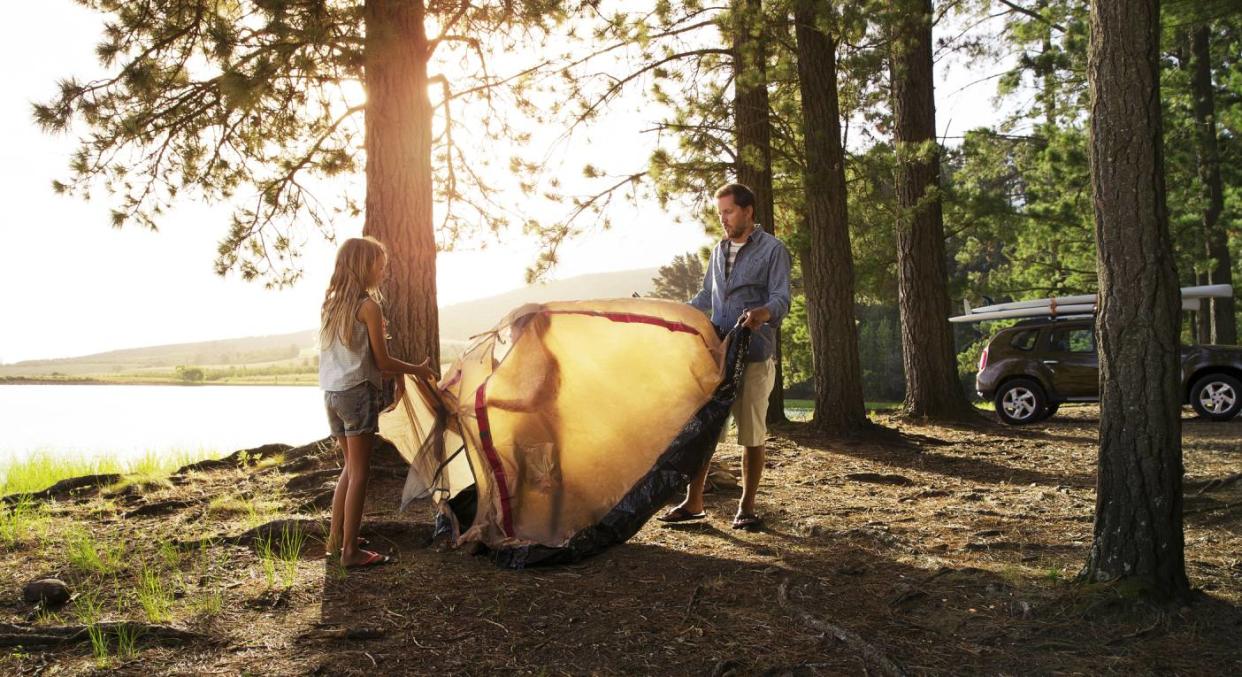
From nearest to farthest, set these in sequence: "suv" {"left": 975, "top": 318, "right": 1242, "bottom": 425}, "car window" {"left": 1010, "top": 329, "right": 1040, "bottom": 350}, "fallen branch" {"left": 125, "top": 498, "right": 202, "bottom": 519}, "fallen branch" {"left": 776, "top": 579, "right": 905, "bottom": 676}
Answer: "fallen branch" {"left": 776, "top": 579, "right": 905, "bottom": 676} → "fallen branch" {"left": 125, "top": 498, "right": 202, "bottom": 519} → "suv" {"left": 975, "top": 318, "right": 1242, "bottom": 425} → "car window" {"left": 1010, "top": 329, "right": 1040, "bottom": 350}

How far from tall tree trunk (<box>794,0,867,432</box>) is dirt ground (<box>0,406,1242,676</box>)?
3592 mm

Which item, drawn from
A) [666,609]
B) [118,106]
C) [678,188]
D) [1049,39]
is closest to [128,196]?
[118,106]

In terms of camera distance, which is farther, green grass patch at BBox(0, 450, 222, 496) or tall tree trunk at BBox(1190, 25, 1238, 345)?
tall tree trunk at BBox(1190, 25, 1238, 345)

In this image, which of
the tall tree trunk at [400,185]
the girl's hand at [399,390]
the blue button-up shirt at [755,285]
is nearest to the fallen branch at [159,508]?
the tall tree trunk at [400,185]

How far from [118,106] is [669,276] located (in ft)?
112

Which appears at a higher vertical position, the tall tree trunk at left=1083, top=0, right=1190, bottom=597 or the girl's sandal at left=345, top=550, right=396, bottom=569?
the tall tree trunk at left=1083, top=0, right=1190, bottom=597

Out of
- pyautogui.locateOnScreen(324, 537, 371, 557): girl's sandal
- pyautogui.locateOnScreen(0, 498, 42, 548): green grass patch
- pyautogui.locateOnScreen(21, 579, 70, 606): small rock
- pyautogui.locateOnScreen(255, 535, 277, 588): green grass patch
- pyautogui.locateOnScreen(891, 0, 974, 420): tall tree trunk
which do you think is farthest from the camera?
pyautogui.locateOnScreen(891, 0, 974, 420): tall tree trunk

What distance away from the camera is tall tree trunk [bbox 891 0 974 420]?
11.1 meters

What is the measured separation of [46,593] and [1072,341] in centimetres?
1272

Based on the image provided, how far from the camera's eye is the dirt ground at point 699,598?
10.5 ft

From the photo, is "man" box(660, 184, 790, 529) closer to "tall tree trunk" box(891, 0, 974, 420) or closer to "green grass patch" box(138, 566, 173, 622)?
"green grass patch" box(138, 566, 173, 622)

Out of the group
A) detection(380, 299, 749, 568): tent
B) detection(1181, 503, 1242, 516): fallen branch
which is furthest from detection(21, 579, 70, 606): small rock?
detection(1181, 503, 1242, 516): fallen branch

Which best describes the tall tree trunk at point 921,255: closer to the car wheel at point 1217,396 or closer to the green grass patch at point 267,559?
the car wheel at point 1217,396

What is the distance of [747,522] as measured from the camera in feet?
17.2
